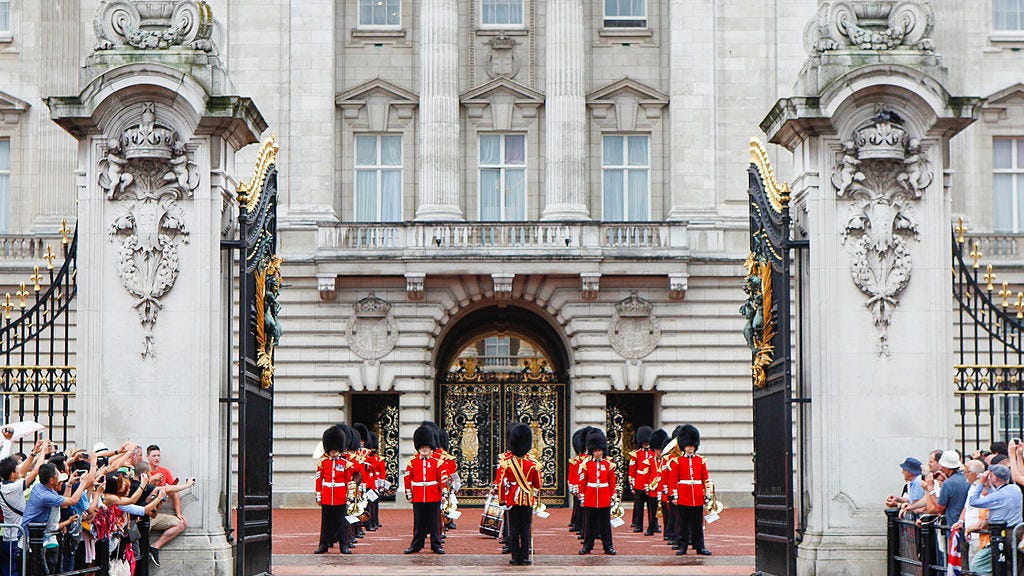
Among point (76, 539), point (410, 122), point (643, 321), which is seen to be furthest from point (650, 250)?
point (76, 539)

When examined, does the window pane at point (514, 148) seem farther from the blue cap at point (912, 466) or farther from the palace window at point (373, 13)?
the blue cap at point (912, 466)

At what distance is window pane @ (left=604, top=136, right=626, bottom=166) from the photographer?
113 ft

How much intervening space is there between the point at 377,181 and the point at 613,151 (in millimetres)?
4370

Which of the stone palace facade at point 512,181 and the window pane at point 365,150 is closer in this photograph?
the stone palace facade at point 512,181

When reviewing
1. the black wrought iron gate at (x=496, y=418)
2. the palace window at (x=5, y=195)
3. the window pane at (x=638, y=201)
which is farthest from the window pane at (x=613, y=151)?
the palace window at (x=5, y=195)

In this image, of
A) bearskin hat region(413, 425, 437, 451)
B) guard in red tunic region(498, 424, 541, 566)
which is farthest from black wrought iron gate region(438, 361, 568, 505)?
guard in red tunic region(498, 424, 541, 566)

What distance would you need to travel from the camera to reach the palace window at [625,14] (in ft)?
114

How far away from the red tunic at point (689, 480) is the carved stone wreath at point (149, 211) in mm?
8427

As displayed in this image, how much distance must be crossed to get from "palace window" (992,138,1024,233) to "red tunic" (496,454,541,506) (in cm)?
1790

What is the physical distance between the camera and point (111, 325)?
44.3ft

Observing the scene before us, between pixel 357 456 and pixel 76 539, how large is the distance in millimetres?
9902

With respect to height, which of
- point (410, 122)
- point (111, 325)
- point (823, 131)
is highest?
point (410, 122)

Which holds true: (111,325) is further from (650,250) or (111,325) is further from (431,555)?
(650,250)

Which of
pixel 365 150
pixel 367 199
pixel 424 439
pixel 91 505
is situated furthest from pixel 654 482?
pixel 365 150
